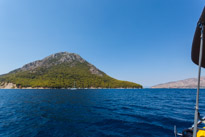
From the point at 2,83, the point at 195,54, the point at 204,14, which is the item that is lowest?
the point at 2,83

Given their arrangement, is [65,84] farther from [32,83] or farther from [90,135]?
[90,135]

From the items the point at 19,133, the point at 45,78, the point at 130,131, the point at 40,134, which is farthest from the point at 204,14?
the point at 45,78

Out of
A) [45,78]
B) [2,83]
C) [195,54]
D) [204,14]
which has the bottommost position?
[2,83]

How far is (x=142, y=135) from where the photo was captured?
25.1ft

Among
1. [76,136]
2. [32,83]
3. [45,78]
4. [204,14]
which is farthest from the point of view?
[45,78]

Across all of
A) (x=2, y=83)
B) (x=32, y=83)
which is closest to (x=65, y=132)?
(x=32, y=83)

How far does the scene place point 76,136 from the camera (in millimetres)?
7586

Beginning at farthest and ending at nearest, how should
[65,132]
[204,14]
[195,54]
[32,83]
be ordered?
1. [32,83]
2. [65,132]
3. [195,54]
4. [204,14]

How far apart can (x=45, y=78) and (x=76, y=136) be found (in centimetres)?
20805

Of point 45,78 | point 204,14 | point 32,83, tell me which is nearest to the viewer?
point 204,14

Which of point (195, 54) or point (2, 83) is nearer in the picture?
point (195, 54)

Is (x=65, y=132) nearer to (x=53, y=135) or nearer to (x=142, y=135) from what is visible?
(x=53, y=135)

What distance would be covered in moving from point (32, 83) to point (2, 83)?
196 ft

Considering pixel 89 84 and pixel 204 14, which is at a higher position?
pixel 204 14
